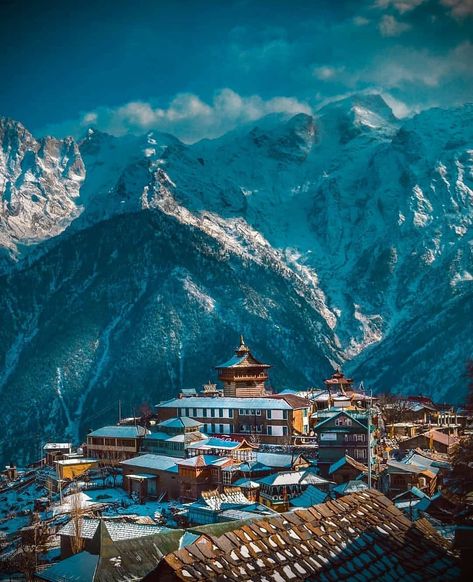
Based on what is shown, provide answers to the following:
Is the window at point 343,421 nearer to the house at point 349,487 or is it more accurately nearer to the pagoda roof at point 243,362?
the house at point 349,487

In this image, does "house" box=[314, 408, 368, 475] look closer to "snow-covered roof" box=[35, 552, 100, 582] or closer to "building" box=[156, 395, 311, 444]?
"building" box=[156, 395, 311, 444]

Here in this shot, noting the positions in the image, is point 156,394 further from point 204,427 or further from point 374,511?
point 374,511

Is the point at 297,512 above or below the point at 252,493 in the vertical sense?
above

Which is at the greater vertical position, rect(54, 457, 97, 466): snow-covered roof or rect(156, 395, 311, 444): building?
rect(156, 395, 311, 444): building

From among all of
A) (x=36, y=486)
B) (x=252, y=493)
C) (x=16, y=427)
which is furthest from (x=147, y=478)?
(x=16, y=427)

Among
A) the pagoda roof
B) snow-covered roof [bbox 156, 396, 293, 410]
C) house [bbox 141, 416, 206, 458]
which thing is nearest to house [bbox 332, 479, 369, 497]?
house [bbox 141, 416, 206, 458]

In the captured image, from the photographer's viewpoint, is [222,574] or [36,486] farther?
[36,486]
